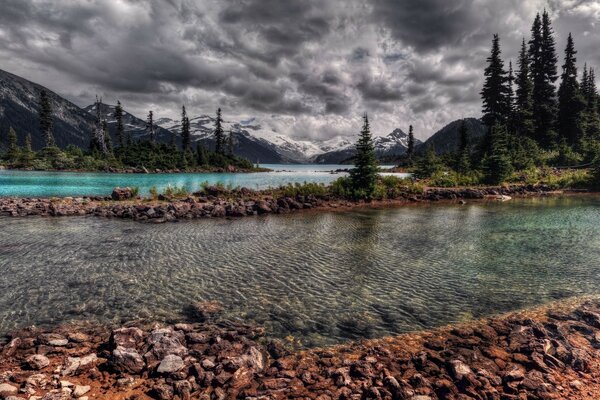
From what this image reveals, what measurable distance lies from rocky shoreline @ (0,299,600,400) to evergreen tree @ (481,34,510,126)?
235ft

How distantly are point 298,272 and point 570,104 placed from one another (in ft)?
294

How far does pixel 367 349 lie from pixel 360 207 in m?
28.3

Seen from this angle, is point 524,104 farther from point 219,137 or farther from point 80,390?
point 219,137

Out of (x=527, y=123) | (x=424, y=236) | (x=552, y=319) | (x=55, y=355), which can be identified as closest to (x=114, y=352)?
(x=55, y=355)

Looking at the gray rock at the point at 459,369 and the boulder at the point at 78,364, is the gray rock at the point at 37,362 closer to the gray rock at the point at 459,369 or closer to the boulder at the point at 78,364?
the boulder at the point at 78,364

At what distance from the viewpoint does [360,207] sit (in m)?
35.7

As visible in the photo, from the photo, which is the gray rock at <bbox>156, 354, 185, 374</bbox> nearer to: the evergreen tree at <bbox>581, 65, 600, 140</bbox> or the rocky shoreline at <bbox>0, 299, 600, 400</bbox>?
the rocky shoreline at <bbox>0, 299, 600, 400</bbox>

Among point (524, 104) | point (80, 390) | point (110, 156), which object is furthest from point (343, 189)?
point (110, 156)

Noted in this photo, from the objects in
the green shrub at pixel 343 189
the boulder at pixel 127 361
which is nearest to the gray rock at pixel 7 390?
the boulder at pixel 127 361

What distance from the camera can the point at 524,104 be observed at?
69125mm

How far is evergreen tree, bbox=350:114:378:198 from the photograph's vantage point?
3925 centimetres

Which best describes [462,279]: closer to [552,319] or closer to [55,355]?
[552,319]

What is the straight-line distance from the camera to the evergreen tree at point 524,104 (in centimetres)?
6775

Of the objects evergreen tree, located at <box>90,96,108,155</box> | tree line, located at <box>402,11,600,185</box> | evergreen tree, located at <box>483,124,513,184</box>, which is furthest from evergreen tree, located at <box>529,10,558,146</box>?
evergreen tree, located at <box>90,96,108,155</box>
